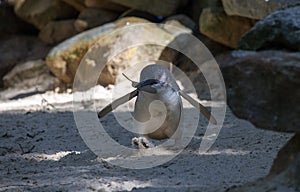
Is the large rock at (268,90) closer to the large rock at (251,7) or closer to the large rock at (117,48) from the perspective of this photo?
the large rock at (251,7)

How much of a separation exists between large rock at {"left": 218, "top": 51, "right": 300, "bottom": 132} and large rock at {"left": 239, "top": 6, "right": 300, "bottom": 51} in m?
0.09

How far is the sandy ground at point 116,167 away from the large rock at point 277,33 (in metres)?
0.69

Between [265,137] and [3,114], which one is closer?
[265,137]

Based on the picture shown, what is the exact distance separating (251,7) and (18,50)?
15.8ft

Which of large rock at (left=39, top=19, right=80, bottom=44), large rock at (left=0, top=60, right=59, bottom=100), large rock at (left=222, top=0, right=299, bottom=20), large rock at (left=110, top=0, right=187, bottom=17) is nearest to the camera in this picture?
large rock at (left=222, top=0, right=299, bottom=20)

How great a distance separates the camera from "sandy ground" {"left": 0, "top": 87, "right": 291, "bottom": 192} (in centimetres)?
274

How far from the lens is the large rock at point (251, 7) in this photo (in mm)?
5617

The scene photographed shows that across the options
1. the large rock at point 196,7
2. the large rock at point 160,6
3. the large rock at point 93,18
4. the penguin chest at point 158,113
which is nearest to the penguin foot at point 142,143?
the penguin chest at point 158,113

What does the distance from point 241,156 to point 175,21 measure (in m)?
4.49

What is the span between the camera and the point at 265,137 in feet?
12.7

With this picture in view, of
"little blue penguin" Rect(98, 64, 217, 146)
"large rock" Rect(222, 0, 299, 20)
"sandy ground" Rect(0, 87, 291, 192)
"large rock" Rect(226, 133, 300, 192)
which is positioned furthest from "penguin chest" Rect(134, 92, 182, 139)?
"large rock" Rect(222, 0, 299, 20)

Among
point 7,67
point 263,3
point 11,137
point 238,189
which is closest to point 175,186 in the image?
point 238,189

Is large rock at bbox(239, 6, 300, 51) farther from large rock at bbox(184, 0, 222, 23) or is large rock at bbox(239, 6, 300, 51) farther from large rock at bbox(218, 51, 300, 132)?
large rock at bbox(184, 0, 222, 23)

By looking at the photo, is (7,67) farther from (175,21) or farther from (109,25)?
(175,21)
